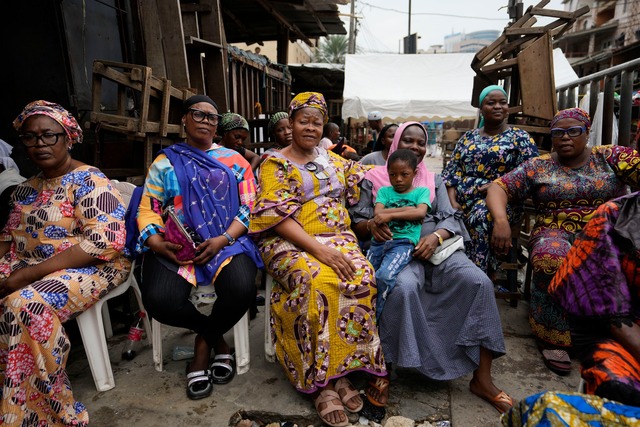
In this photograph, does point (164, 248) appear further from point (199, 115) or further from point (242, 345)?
point (199, 115)

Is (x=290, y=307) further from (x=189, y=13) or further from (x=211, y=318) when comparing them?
(x=189, y=13)

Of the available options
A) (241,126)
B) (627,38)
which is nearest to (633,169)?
(241,126)

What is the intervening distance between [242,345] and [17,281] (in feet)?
4.26

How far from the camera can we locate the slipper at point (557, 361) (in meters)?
2.56

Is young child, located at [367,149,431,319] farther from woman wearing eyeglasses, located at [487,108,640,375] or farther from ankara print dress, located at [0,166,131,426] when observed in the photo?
ankara print dress, located at [0,166,131,426]

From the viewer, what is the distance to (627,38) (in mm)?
19125

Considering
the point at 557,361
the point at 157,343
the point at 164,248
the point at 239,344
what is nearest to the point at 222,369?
the point at 239,344

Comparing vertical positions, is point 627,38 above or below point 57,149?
above

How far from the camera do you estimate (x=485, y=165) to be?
3357mm

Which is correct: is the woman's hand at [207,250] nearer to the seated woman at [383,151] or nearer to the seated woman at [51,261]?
the seated woman at [51,261]

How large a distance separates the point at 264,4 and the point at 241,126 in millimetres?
4369

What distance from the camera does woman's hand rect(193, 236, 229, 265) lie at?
2.38m

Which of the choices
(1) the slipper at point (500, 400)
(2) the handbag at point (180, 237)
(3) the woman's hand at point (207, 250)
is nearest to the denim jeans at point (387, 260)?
(1) the slipper at point (500, 400)

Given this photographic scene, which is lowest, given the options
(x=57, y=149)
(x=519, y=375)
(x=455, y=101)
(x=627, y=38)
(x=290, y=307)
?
(x=519, y=375)
